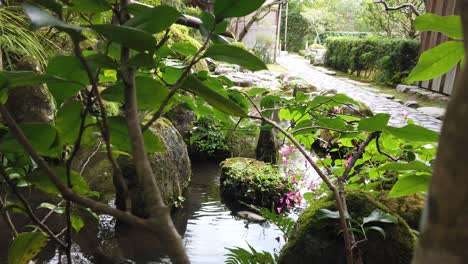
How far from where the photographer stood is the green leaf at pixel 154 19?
1.56 ft

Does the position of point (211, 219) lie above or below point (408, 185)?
below

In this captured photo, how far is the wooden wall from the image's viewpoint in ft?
29.5

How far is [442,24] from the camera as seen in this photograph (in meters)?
0.67

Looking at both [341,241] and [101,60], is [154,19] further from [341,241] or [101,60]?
[341,241]

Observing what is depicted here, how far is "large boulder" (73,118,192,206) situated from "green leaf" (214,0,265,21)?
3334 mm

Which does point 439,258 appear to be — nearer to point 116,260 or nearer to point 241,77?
point 116,260

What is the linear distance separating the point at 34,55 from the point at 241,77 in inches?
303

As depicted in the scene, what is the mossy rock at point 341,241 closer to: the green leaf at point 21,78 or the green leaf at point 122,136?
the green leaf at point 122,136

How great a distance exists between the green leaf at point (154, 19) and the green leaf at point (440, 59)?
50 centimetres

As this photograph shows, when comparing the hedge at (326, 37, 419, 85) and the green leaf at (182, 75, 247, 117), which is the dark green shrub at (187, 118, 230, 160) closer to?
the green leaf at (182, 75, 247, 117)

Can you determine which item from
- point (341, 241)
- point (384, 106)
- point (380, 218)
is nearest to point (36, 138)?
point (380, 218)

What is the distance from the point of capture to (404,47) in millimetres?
11656

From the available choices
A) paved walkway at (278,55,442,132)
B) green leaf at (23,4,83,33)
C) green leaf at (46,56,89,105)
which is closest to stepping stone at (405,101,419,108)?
paved walkway at (278,55,442,132)

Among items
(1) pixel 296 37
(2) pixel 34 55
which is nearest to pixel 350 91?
(2) pixel 34 55
